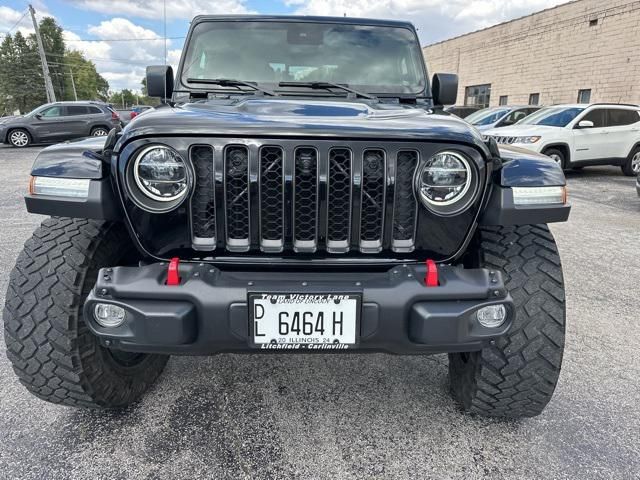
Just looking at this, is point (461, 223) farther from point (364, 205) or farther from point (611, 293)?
point (611, 293)

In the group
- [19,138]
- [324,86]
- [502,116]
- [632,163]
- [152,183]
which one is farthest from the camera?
[19,138]

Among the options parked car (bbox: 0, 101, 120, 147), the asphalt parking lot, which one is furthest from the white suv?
parked car (bbox: 0, 101, 120, 147)

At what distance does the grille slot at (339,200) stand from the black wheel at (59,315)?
3.41 ft

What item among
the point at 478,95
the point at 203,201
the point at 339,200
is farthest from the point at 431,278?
the point at 478,95

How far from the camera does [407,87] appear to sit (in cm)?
281

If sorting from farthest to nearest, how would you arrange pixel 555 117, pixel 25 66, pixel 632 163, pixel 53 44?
1. pixel 53 44
2. pixel 25 66
3. pixel 632 163
4. pixel 555 117

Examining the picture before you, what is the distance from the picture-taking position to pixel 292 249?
1784 millimetres

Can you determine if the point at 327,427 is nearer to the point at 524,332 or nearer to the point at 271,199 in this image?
the point at 524,332

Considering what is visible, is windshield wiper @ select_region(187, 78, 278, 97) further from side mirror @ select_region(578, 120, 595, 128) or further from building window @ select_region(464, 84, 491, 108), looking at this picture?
building window @ select_region(464, 84, 491, 108)

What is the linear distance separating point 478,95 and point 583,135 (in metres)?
17.7

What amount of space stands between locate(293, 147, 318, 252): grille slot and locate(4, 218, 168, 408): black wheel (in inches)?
36.2

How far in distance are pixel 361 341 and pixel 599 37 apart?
20.5m

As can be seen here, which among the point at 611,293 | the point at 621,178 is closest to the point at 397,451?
the point at 611,293

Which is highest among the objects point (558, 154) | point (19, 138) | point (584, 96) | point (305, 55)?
point (584, 96)
